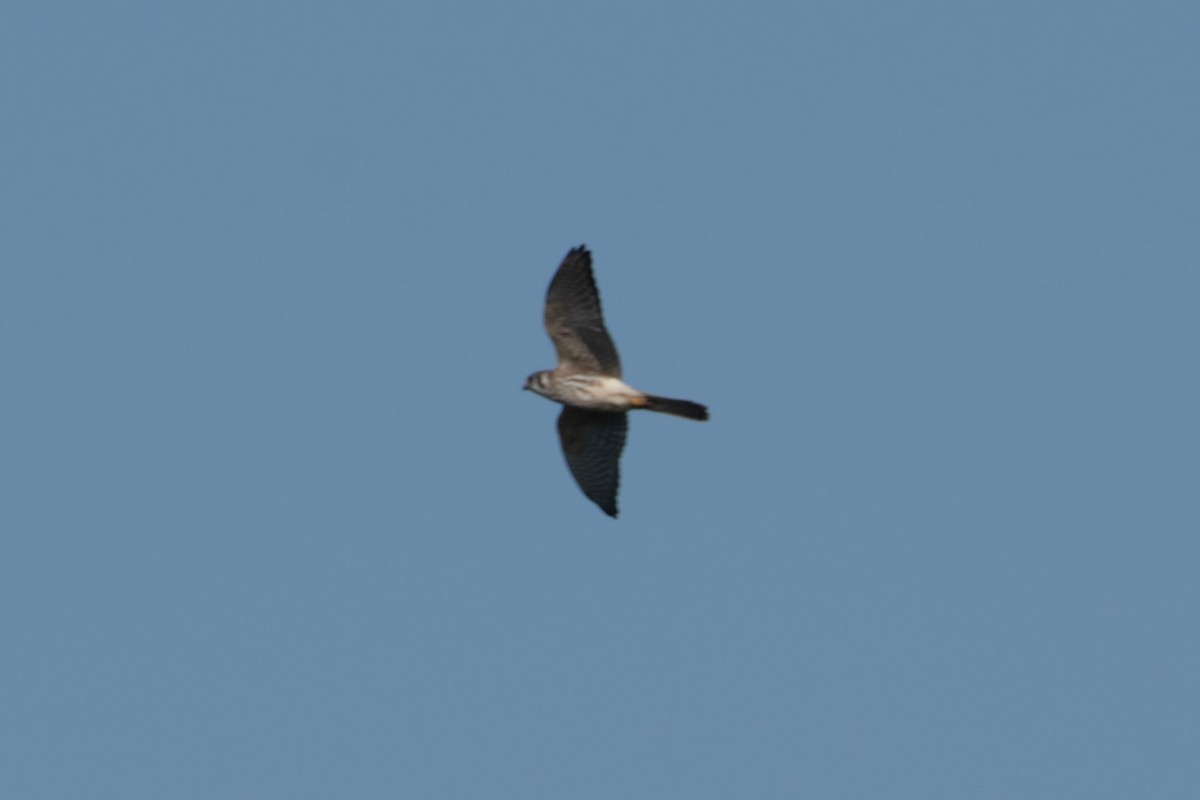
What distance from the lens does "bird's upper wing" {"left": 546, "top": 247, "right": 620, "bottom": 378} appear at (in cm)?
2372

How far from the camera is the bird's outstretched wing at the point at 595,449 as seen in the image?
2523 cm

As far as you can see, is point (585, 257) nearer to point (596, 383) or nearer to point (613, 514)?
point (596, 383)

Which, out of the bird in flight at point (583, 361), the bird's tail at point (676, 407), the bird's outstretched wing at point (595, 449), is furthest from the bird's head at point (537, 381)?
the bird's tail at point (676, 407)

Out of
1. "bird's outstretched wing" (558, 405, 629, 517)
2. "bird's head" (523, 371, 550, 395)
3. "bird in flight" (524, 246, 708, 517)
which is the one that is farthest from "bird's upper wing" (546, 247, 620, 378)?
"bird's outstretched wing" (558, 405, 629, 517)

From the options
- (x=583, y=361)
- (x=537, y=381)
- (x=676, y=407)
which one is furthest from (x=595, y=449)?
(x=676, y=407)

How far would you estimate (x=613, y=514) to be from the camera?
25.4 metres

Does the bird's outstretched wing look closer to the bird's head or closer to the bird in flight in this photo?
the bird in flight

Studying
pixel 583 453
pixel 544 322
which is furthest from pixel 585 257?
pixel 583 453

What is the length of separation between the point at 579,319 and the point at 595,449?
2196mm

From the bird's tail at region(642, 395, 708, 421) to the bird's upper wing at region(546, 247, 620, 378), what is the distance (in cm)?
55

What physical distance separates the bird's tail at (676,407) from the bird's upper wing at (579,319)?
0.55 m

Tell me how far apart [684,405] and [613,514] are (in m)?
2.39

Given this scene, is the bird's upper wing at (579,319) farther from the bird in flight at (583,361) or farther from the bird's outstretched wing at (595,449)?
the bird's outstretched wing at (595,449)

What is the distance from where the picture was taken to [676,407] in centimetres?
2367
